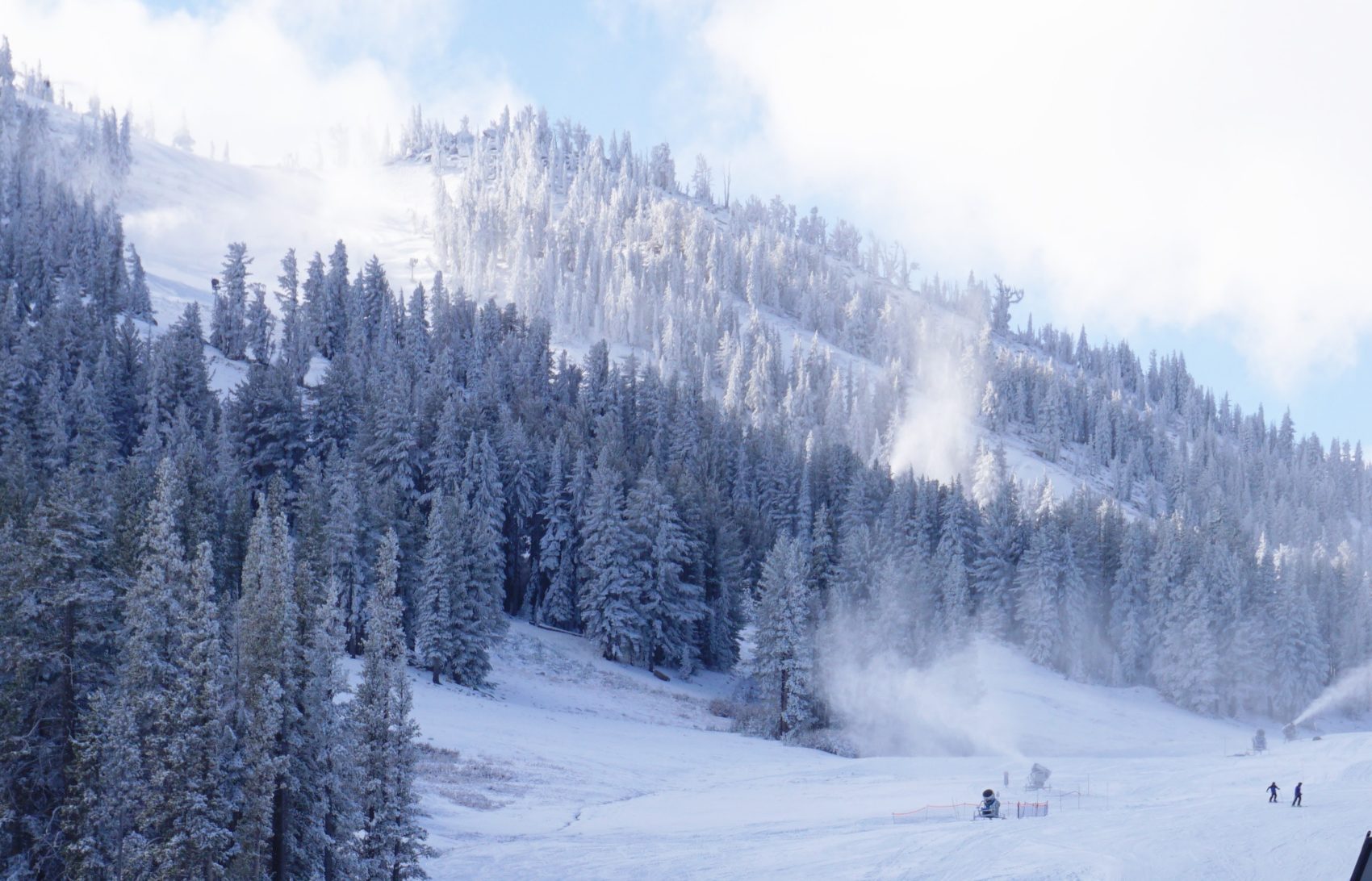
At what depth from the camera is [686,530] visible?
77438mm

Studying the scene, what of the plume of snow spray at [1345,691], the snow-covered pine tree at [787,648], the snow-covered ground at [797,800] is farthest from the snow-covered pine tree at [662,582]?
the plume of snow spray at [1345,691]

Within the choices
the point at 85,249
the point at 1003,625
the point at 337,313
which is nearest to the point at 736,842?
the point at 1003,625

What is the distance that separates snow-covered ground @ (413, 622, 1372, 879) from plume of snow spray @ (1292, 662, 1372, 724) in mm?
20543

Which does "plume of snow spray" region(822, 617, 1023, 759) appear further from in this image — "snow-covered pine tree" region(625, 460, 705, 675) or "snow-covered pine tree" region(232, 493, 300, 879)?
"snow-covered pine tree" region(232, 493, 300, 879)

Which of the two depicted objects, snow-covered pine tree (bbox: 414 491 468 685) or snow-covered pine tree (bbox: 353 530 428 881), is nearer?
snow-covered pine tree (bbox: 353 530 428 881)

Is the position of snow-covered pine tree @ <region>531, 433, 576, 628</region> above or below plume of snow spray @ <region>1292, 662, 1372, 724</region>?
above

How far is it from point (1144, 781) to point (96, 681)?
3859cm

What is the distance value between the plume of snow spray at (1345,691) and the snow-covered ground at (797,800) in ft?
67.4

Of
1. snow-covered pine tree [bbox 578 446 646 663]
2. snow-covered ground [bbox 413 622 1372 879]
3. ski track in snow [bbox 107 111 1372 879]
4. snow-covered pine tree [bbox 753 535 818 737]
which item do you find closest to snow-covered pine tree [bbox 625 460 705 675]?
snow-covered pine tree [bbox 578 446 646 663]

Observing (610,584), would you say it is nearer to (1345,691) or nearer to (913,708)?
(913,708)

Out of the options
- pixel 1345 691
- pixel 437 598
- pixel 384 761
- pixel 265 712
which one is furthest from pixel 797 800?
pixel 1345 691

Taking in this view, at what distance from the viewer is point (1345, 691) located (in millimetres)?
84312

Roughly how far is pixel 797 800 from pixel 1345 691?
6756 cm

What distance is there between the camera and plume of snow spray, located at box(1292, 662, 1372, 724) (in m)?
80.4
